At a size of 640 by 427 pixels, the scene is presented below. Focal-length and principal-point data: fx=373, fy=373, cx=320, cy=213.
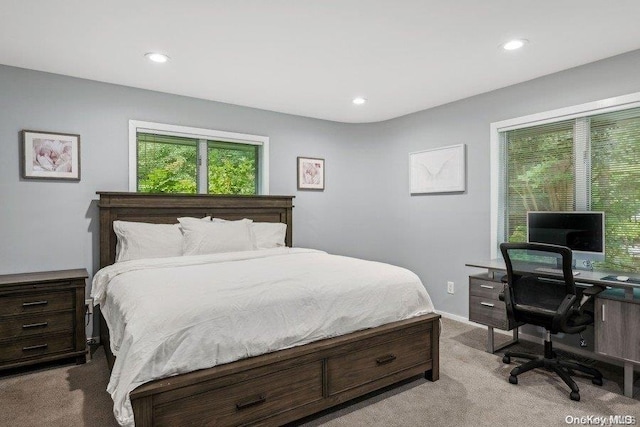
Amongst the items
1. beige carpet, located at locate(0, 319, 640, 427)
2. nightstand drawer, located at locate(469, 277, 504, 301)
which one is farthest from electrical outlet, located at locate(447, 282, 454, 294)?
beige carpet, located at locate(0, 319, 640, 427)

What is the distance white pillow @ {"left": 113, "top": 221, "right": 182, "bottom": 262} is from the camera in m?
→ 3.21

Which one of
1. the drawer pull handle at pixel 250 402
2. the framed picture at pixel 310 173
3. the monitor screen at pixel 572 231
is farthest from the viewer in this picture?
the framed picture at pixel 310 173

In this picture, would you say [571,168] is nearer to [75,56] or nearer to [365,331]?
[365,331]

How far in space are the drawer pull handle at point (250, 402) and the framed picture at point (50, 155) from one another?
2.61 m

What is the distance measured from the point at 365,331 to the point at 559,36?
2.41 meters

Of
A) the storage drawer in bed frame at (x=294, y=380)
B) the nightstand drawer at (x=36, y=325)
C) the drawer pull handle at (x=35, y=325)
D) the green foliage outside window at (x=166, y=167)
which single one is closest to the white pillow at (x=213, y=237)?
the green foliage outside window at (x=166, y=167)

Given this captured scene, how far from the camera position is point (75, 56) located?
2.89 metres

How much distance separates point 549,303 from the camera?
8.41ft

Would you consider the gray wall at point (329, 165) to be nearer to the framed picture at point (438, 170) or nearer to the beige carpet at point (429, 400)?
the framed picture at point (438, 170)

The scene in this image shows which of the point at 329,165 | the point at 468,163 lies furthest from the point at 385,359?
the point at 329,165

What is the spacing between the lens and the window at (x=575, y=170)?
9.60 ft

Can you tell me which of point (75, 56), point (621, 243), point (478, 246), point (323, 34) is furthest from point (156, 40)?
point (621, 243)

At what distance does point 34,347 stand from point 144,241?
107cm

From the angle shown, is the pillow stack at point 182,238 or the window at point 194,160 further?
the window at point 194,160
